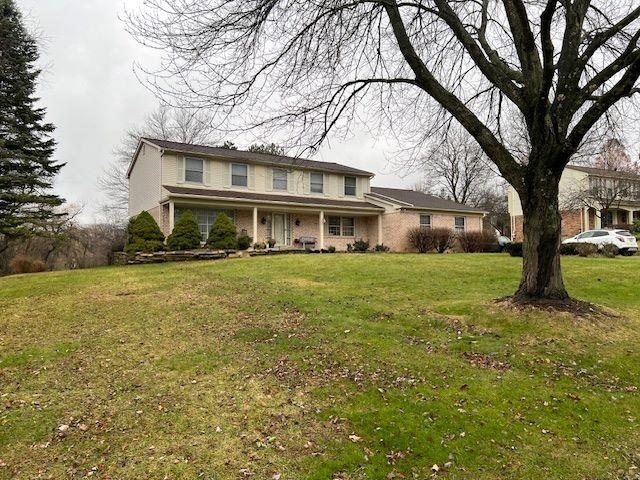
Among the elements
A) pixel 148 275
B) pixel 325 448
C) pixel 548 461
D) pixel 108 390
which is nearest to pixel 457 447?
pixel 548 461

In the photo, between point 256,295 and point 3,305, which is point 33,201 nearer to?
point 3,305

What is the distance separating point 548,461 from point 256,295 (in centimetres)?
748

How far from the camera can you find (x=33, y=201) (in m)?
23.7

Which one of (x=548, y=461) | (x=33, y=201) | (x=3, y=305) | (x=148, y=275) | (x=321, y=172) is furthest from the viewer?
(x=321, y=172)

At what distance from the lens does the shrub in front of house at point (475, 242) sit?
25328mm

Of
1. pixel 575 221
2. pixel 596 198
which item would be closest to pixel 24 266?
pixel 596 198

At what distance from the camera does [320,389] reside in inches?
189

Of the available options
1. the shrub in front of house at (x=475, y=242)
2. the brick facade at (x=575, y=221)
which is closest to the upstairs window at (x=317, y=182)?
the shrub in front of house at (x=475, y=242)

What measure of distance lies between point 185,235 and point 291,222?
7148mm

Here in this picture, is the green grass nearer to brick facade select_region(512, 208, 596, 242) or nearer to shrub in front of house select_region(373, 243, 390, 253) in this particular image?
shrub in front of house select_region(373, 243, 390, 253)

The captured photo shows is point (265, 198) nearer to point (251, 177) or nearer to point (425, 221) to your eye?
point (251, 177)

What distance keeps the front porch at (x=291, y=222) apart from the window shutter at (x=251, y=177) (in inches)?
59.7

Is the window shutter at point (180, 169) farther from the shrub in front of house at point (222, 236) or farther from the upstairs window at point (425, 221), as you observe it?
the upstairs window at point (425, 221)

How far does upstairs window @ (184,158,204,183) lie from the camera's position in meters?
21.4
